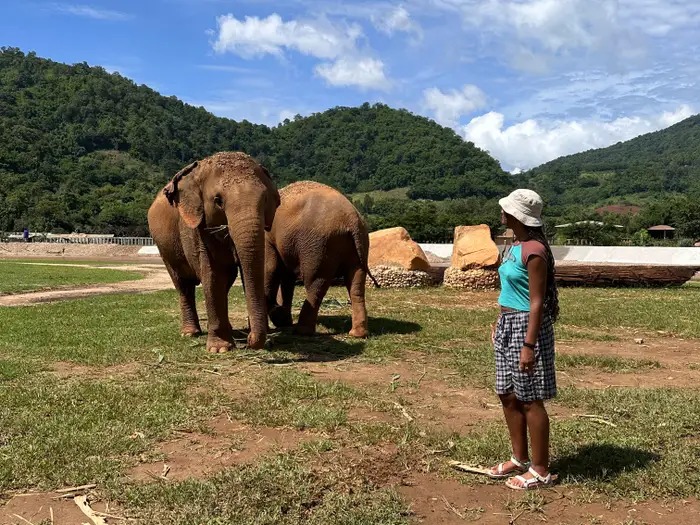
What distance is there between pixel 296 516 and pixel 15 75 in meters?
169

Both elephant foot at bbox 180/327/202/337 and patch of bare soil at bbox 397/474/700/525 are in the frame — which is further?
elephant foot at bbox 180/327/202/337

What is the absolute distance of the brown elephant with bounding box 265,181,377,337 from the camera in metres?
10.2

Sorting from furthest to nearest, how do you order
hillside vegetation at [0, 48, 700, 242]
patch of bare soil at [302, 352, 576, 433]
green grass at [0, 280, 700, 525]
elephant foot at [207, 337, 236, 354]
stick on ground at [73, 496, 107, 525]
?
hillside vegetation at [0, 48, 700, 242] → elephant foot at [207, 337, 236, 354] → patch of bare soil at [302, 352, 576, 433] → green grass at [0, 280, 700, 525] → stick on ground at [73, 496, 107, 525]

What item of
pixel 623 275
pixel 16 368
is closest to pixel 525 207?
pixel 16 368

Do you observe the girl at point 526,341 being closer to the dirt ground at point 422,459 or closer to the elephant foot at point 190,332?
the dirt ground at point 422,459

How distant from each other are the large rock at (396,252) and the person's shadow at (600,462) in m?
14.5

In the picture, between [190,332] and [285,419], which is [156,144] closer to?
[190,332]

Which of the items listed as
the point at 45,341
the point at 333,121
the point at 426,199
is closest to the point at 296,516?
the point at 45,341

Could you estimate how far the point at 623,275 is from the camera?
20.1 metres

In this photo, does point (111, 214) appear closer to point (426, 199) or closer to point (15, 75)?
point (426, 199)

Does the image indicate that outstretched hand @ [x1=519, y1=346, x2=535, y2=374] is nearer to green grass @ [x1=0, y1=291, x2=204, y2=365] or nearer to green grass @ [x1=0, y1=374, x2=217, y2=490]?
green grass @ [x1=0, y1=374, x2=217, y2=490]

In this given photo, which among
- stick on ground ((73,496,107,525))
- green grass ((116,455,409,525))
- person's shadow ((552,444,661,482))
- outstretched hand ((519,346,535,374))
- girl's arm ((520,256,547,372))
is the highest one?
girl's arm ((520,256,547,372))

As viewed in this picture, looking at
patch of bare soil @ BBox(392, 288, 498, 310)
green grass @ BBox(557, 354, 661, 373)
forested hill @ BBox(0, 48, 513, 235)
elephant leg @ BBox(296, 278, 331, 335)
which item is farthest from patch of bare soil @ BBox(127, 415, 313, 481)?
forested hill @ BBox(0, 48, 513, 235)

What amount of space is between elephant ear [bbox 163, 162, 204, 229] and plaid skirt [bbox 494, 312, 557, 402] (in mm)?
5258
